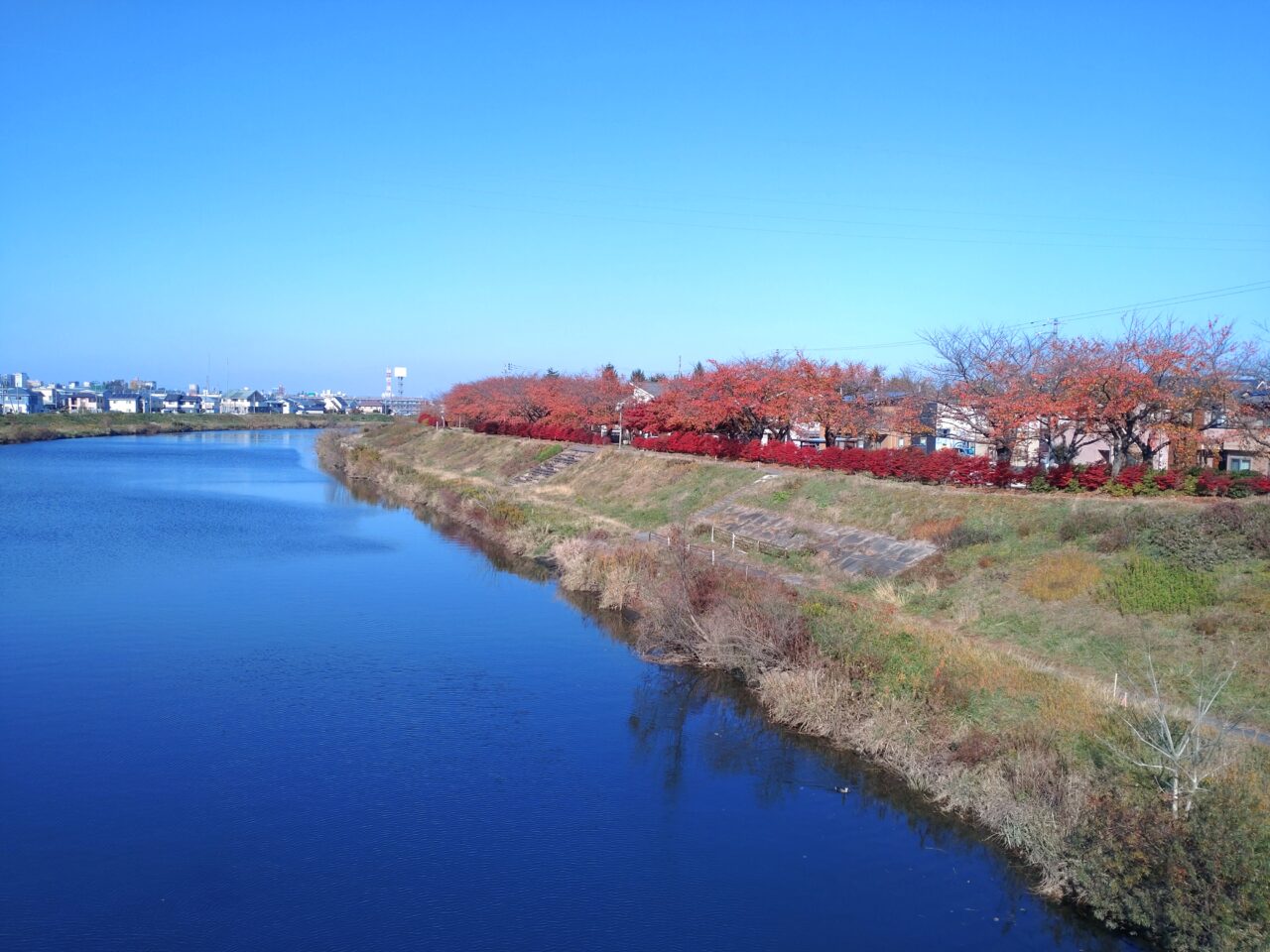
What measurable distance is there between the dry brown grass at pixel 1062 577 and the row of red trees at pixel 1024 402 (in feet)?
21.6

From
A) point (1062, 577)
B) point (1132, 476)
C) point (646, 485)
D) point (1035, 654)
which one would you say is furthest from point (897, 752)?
point (646, 485)

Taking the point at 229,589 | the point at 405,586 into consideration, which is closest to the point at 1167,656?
the point at 405,586

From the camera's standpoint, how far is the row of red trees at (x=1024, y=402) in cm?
2619

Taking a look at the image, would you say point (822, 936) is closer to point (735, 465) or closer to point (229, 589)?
point (229, 589)

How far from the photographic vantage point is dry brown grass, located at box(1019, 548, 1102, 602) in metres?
19.0

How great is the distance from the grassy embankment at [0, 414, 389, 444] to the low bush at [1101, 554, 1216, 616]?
9180 cm

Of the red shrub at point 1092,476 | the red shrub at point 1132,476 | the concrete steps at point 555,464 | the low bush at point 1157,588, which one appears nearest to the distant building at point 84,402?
the concrete steps at point 555,464

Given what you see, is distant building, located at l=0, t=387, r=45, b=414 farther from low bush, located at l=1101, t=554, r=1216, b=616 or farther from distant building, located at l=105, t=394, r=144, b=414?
low bush, located at l=1101, t=554, r=1216, b=616

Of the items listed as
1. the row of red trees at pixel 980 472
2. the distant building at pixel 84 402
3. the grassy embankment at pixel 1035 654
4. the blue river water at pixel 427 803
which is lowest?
the blue river water at pixel 427 803

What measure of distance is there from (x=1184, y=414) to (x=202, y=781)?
24397mm

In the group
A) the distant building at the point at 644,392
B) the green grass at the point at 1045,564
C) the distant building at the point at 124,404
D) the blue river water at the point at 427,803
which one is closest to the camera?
the blue river water at the point at 427,803

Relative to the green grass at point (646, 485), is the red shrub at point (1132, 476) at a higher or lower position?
higher

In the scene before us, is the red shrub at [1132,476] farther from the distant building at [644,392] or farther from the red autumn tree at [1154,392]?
the distant building at [644,392]

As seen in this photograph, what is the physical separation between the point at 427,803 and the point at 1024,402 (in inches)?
798
